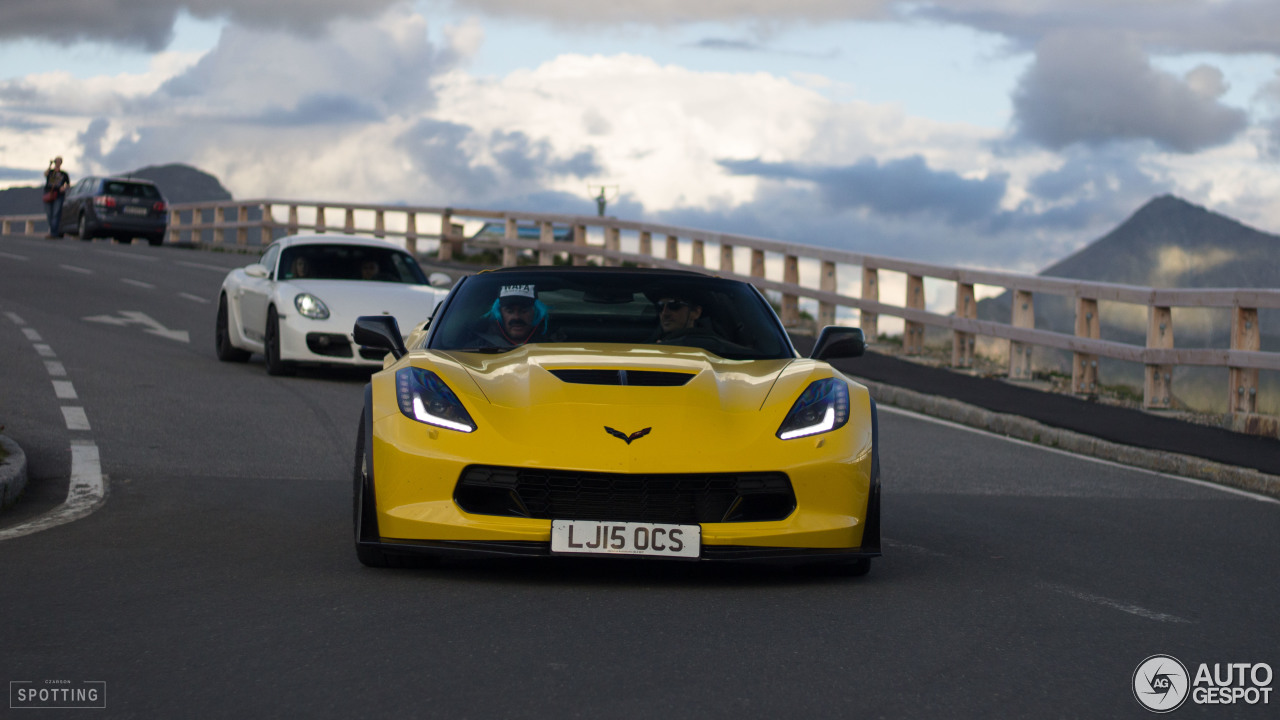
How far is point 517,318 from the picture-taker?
7012 mm

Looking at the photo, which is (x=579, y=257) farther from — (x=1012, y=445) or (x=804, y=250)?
(x=1012, y=445)

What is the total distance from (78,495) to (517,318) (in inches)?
105

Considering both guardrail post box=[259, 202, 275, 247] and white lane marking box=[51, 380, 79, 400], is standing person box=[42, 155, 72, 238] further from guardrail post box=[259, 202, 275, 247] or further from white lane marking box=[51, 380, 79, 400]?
white lane marking box=[51, 380, 79, 400]

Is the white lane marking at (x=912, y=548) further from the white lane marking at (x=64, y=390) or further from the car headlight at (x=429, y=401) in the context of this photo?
the white lane marking at (x=64, y=390)

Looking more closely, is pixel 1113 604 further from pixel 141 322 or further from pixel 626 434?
pixel 141 322

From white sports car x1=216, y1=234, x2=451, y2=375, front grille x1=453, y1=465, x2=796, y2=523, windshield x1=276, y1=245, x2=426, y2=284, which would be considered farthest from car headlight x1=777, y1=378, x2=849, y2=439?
windshield x1=276, y1=245, x2=426, y2=284

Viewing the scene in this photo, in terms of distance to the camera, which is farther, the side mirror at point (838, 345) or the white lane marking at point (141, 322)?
the white lane marking at point (141, 322)

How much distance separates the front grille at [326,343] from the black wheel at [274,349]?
369 millimetres

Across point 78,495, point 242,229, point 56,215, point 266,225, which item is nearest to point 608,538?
point 78,495

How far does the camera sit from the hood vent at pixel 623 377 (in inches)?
232

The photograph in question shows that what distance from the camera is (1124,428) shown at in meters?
12.7

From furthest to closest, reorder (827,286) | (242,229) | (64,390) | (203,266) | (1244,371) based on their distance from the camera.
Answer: (242,229)
(203,266)
(827,286)
(1244,371)
(64,390)

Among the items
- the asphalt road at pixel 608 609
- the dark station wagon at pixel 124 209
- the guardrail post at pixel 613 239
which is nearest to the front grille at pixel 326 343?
the asphalt road at pixel 608 609

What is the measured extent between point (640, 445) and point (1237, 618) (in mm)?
2298
